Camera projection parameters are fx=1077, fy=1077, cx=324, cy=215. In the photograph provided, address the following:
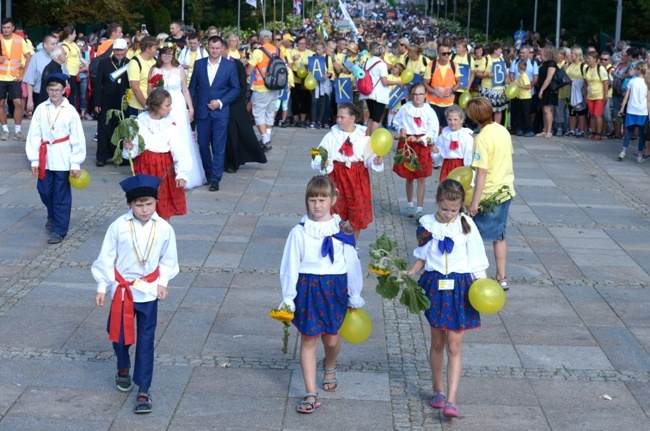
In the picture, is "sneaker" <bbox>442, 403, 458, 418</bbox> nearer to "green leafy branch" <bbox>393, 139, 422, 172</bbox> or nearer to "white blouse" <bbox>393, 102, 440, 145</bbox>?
"green leafy branch" <bbox>393, 139, 422, 172</bbox>

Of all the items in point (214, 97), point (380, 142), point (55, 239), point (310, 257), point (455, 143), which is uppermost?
point (214, 97)

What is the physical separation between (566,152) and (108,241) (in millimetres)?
13583

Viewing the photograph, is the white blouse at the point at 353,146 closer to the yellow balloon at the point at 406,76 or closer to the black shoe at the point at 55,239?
the black shoe at the point at 55,239

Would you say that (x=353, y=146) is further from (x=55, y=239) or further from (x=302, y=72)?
(x=302, y=72)

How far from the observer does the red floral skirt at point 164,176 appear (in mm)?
10742

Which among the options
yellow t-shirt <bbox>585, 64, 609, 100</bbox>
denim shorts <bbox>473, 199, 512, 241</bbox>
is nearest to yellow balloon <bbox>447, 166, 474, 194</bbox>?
denim shorts <bbox>473, 199, 512, 241</bbox>

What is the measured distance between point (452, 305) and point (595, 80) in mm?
14362

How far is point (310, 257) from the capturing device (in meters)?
6.78

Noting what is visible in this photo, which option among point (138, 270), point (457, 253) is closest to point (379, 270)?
point (457, 253)

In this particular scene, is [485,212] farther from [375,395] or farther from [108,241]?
[108,241]

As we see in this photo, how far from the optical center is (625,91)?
1938cm

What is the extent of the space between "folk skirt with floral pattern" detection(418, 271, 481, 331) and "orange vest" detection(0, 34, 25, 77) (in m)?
13.2

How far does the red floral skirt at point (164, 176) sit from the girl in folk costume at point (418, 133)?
9.50 ft

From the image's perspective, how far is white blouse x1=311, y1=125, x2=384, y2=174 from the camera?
10.5 meters
